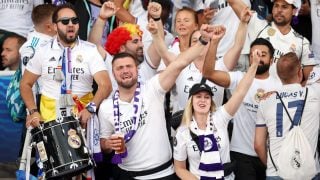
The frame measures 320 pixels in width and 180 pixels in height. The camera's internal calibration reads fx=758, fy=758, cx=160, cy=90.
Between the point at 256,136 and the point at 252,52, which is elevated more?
the point at 252,52

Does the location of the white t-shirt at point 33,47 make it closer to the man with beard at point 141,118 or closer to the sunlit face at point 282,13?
the man with beard at point 141,118

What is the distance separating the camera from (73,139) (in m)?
6.43

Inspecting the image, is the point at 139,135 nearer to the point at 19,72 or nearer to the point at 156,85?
the point at 156,85

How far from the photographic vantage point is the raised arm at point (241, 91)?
669 cm

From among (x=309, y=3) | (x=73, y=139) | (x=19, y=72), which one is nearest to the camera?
(x=73, y=139)

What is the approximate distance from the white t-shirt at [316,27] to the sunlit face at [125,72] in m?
2.55

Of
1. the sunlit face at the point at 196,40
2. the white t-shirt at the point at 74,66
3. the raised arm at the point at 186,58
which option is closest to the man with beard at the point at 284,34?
the sunlit face at the point at 196,40

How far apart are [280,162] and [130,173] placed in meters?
1.34

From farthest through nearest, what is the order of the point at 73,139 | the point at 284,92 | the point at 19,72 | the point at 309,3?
the point at 309,3 < the point at 19,72 < the point at 284,92 < the point at 73,139

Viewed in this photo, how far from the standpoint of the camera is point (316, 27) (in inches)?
334

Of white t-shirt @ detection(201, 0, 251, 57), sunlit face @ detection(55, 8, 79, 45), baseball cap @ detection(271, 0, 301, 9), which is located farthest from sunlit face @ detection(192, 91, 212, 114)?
baseball cap @ detection(271, 0, 301, 9)

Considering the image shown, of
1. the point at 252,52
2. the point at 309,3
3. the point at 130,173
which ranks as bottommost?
the point at 130,173

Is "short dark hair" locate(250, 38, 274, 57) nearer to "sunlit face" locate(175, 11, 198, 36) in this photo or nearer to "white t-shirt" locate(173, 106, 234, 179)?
"sunlit face" locate(175, 11, 198, 36)

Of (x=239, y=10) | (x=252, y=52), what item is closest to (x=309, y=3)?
(x=239, y=10)
